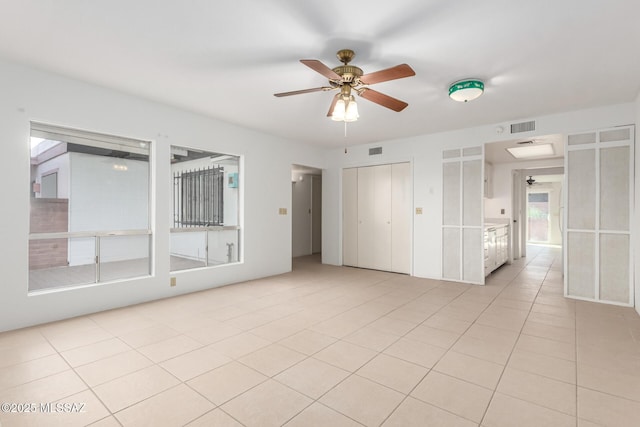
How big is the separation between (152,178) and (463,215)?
4.85 m

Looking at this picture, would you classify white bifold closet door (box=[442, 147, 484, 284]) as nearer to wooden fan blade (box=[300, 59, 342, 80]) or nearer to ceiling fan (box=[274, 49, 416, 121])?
ceiling fan (box=[274, 49, 416, 121])

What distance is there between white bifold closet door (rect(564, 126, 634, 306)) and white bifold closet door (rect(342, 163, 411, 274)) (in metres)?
2.43

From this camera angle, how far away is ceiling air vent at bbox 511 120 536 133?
4.68 metres

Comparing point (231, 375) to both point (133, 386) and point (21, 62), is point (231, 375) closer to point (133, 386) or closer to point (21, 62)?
point (133, 386)

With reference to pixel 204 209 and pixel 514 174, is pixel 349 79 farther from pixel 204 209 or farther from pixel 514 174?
pixel 514 174

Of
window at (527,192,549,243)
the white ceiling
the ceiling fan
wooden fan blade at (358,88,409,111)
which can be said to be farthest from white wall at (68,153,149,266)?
window at (527,192,549,243)

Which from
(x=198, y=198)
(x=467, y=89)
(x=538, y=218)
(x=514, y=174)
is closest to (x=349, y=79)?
(x=467, y=89)

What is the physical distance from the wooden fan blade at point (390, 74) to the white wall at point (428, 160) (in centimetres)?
319

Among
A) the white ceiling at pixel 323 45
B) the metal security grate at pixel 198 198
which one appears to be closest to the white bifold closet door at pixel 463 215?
the white ceiling at pixel 323 45

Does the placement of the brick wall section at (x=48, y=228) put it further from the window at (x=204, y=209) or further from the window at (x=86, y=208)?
the window at (x=204, y=209)

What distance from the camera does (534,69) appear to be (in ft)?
10.1

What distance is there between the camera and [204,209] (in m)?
4.99

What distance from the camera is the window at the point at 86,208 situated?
3.39 meters

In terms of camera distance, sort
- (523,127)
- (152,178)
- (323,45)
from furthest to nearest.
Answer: (523,127)
(152,178)
(323,45)
